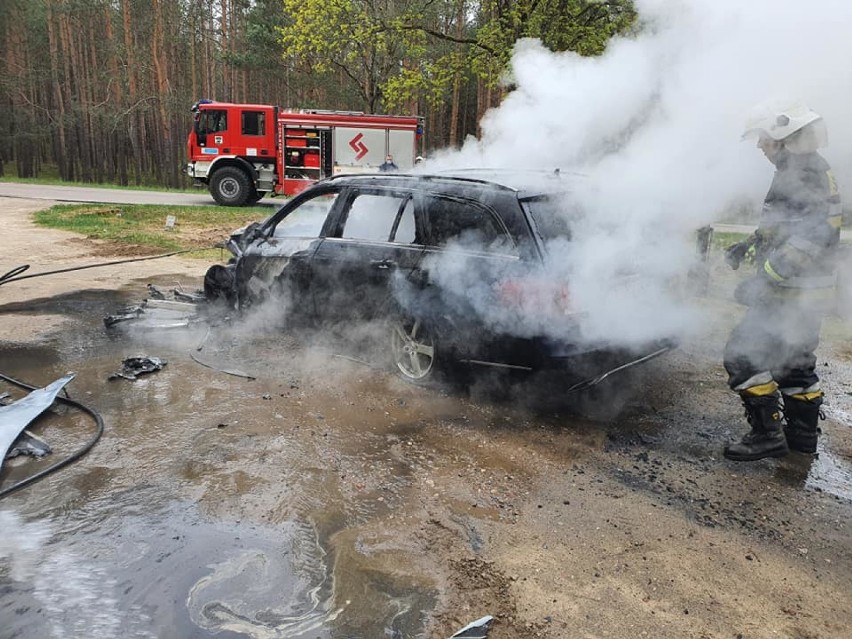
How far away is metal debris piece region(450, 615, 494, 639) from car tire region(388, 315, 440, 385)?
2.20 metres

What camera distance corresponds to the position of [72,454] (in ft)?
11.6

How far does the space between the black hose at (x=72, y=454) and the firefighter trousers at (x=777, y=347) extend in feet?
12.6

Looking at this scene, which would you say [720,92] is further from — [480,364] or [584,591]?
[584,591]

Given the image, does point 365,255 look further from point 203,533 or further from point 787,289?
point 787,289

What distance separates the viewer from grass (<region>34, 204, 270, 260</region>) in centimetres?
1108

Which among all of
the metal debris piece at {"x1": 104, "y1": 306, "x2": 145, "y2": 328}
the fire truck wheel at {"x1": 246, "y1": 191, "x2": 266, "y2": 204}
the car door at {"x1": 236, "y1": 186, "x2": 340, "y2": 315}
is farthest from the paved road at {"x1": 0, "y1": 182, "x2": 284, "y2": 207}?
the car door at {"x1": 236, "y1": 186, "x2": 340, "y2": 315}

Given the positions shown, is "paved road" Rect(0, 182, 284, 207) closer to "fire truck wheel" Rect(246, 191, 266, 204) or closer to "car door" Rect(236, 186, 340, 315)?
"fire truck wheel" Rect(246, 191, 266, 204)

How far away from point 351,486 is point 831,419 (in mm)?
3480

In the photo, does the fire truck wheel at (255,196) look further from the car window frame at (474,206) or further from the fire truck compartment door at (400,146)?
the car window frame at (474,206)

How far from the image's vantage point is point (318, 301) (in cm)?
511

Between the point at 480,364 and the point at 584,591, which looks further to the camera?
the point at 480,364

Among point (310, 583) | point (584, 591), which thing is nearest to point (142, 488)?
point (310, 583)

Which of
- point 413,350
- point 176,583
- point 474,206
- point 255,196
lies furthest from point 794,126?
point 255,196

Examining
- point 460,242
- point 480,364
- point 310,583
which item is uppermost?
point 460,242
